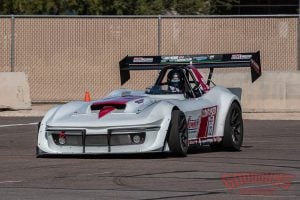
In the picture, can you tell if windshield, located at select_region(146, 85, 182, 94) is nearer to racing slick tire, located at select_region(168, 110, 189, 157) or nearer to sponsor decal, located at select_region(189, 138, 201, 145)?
sponsor decal, located at select_region(189, 138, 201, 145)

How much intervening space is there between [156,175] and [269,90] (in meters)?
13.7

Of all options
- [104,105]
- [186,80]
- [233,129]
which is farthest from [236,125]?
[104,105]

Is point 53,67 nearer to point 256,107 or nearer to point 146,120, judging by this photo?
point 256,107

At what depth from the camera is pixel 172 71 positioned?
15.0m

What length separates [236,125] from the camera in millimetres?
15359

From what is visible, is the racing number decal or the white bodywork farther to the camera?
the racing number decal

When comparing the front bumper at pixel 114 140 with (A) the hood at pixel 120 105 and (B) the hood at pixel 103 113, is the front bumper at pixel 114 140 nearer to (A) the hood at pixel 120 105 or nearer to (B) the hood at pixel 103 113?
(B) the hood at pixel 103 113

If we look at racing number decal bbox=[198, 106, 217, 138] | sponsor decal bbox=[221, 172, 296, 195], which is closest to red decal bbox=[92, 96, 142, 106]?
racing number decal bbox=[198, 106, 217, 138]

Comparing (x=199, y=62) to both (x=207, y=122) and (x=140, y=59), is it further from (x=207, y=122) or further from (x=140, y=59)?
(x=140, y=59)

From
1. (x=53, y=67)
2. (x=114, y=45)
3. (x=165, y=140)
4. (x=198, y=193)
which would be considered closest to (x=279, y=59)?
(x=114, y=45)

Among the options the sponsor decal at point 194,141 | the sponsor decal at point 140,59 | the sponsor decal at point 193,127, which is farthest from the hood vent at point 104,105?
the sponsor decal at point 140,59

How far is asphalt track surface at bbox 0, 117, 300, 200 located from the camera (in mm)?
9789

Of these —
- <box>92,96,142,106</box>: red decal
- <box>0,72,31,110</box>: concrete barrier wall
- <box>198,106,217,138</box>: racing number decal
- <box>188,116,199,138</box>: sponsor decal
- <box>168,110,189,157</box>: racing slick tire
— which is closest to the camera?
<box>168,110,189,157</box>: racing slick tire

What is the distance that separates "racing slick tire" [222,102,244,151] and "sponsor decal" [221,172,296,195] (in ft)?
10.7
